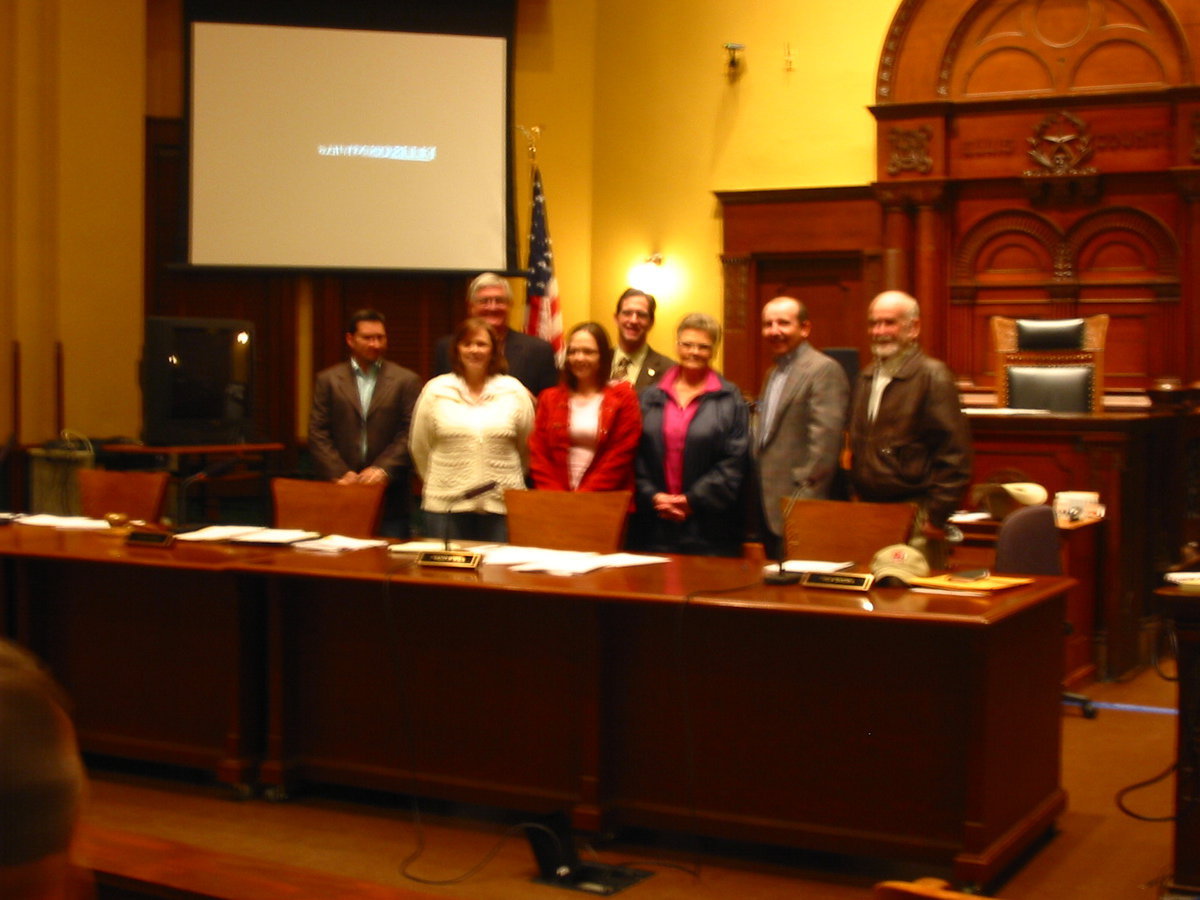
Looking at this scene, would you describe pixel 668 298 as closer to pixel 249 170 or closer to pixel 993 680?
pixel 249 170

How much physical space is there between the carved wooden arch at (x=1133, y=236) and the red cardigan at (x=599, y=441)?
5.38 meters

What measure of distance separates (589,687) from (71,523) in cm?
215

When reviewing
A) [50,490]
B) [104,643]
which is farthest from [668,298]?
[104,643]

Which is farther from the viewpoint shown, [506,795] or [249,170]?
[249,170]

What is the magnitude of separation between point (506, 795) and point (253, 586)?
953 mm

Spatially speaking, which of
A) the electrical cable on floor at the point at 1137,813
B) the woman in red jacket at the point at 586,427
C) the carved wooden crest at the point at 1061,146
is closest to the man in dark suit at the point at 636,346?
the woman in red jacket at the point at 586,427

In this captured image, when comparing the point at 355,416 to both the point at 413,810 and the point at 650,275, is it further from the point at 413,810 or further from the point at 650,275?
the point at 650,275

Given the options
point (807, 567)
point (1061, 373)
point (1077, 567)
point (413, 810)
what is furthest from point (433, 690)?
point (1061, 373)

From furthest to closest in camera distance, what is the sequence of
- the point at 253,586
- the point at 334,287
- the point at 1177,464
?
1. the point at 334,287
2. the point at 1177,464
3. the point at 253,586

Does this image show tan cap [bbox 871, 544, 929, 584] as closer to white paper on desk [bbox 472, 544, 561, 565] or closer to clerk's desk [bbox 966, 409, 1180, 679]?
white paper on desk [bbox 472, 544, 561, 565]

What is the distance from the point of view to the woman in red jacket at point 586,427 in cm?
449

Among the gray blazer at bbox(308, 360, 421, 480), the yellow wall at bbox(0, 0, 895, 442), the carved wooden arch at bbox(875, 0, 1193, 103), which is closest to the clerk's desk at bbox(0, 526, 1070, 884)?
the gray blazer at bbox(308, 360, 421, 480)

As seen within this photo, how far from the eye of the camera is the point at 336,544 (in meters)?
4.15

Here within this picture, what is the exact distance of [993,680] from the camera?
3.13 metres
